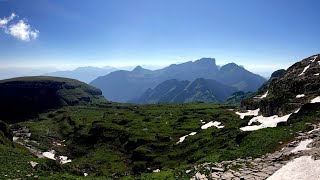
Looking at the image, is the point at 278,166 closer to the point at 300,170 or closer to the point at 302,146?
the point at 300,170

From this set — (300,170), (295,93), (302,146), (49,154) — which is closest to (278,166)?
(300,170)

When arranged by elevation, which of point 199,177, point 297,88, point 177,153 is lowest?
point 177,153

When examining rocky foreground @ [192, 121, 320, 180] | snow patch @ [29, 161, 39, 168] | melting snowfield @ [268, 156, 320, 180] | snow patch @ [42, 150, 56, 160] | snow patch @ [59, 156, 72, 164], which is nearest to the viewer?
melting snowfield @ [268, 156, 320, 180]

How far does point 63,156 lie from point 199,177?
4266 inches

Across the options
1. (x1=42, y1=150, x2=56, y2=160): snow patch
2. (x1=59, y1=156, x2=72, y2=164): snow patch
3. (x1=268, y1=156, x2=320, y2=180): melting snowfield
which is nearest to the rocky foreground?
(x1=268, y1=156, x2=320, y2=180): melting snowfield

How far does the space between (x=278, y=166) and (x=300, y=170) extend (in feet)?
12.1

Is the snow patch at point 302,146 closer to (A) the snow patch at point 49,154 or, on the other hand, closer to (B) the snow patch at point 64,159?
(B) the snow patch at point 64,159

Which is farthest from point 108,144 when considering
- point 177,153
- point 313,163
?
point 313,163

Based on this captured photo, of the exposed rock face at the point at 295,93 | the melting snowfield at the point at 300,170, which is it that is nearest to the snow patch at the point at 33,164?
the melting snowfield at the point at 300,170

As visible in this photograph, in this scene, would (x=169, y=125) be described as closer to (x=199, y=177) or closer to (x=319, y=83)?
(x=319, y=83)

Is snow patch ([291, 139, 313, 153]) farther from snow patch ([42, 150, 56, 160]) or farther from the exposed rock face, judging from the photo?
snow patch ([42, 150, 56, 160])

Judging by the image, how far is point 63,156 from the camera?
134m

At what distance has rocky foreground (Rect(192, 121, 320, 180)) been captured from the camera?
116 ft

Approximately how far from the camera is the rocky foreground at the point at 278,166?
116ft
